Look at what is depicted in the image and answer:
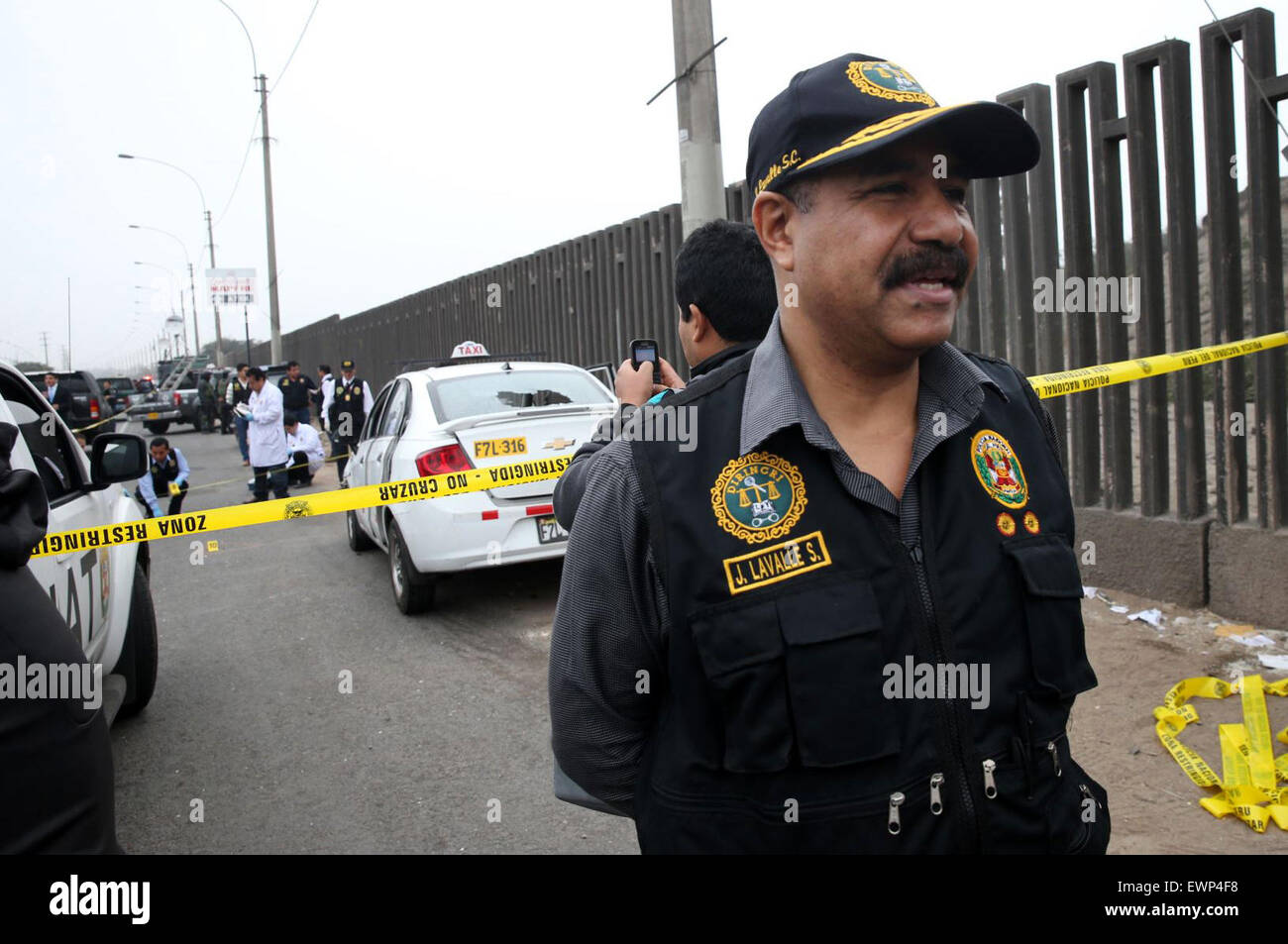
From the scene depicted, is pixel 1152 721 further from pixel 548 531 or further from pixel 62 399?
pixel 62 399

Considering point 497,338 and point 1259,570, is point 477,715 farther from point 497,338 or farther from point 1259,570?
point 497,338

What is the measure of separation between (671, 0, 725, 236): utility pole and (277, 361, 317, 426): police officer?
37.8 ft

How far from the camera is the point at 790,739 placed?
138cm

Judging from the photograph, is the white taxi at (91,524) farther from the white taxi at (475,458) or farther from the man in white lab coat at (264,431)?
the man in white lab coat at (264,431)

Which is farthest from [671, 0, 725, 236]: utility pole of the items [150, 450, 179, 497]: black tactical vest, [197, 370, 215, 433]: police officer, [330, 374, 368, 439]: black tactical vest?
[197, 370, 215, 433]: police officer

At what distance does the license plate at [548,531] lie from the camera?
6.37 metres

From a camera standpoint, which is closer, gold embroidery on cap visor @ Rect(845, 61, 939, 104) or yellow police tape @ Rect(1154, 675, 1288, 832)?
gold embroidery on cap visor @ Rect(845, 61, 939, 104)

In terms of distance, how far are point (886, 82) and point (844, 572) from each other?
30.8 inches

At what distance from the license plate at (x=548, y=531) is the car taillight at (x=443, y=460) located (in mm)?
601

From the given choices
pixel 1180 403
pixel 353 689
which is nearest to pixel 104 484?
pixel 353 689

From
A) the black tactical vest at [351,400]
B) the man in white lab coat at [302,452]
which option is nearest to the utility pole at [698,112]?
the man in white lab coat at [302,452]

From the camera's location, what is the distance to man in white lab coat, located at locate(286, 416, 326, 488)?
43.4 ft

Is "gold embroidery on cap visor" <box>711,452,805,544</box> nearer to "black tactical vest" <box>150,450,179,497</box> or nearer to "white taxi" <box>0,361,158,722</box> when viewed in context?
"white taxi" <box>0,361,158,722</box>

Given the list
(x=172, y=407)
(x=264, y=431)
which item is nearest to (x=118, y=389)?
(x=172, y=407)
